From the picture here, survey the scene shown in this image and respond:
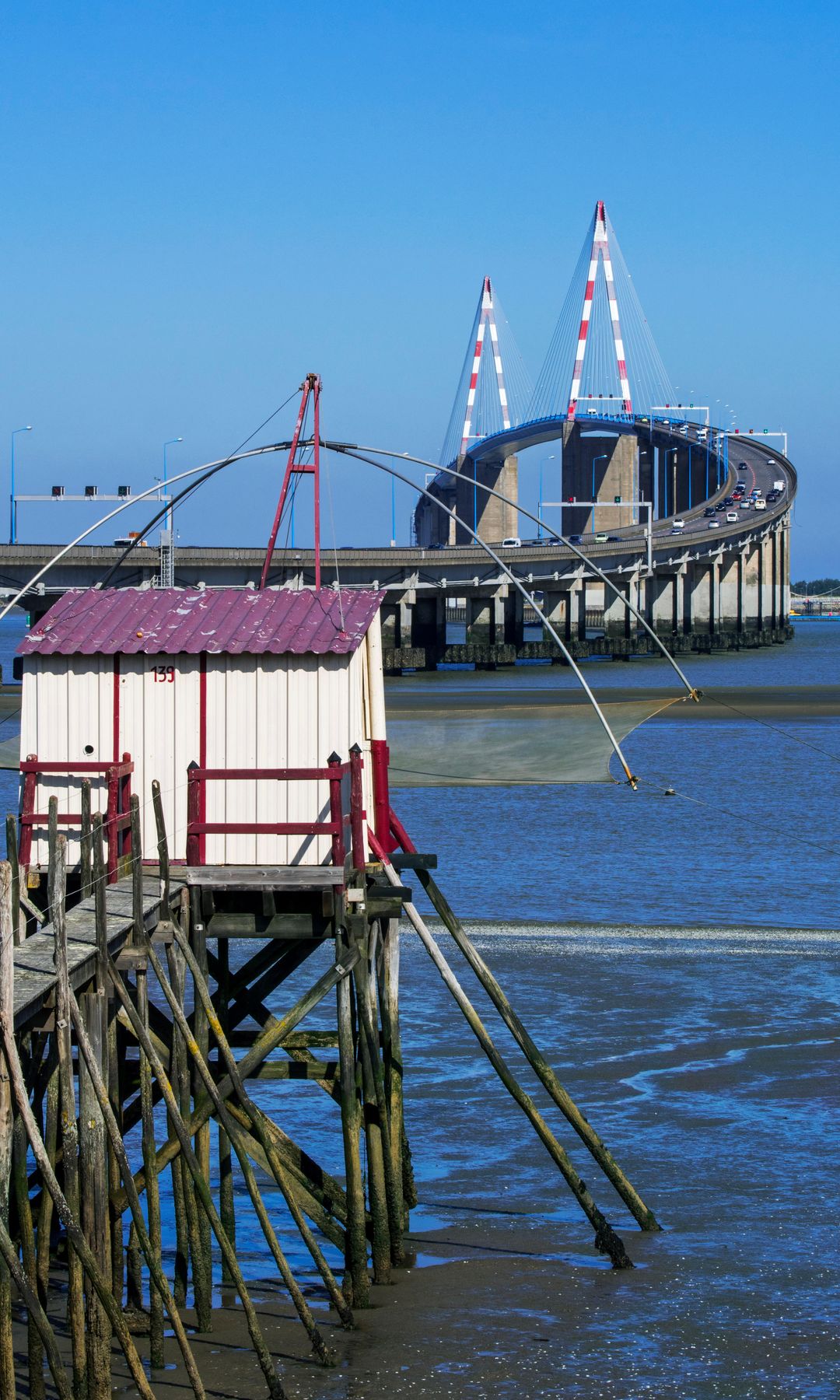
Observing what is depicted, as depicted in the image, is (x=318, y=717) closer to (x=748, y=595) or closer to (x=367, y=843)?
(x=367, y=843)

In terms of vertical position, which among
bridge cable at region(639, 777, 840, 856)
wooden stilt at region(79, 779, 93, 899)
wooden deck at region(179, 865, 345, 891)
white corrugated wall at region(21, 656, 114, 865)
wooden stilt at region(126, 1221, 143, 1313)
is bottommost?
bridge cable at region(639, 777, 840, 856)

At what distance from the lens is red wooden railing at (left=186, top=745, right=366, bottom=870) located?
49.3 ft

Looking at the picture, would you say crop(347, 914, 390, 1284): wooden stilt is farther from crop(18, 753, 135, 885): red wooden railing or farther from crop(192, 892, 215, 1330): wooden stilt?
crop(18, 753, 135, 885): red wooden railing

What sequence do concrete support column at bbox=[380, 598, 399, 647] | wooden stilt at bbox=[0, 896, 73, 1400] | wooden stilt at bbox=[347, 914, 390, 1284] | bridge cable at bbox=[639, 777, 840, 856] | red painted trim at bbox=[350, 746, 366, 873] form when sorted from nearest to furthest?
wooden stilt at bbox=[0, 896, 73, 1400]
wooden stilt at bbox=[347, 914, 390, 1284]
red painted trim at bbox=[350, 746, 366, 873]
bridge cable at bbox=[639, 777, 840, 856]
concrete support column at bbox=[380, 598, 399, 647]

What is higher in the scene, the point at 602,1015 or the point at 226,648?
the point at 226,648

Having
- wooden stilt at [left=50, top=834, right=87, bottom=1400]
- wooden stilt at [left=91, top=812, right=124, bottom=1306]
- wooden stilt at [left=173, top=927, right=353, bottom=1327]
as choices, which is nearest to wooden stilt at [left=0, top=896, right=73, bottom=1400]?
wooden stilt at [left=50, top=834, right=87, bottom=1400]

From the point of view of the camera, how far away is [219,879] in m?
14.7

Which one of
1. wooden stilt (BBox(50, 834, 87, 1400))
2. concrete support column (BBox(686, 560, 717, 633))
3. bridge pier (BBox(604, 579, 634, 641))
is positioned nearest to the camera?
wooden stilt (BBox(50, 834, 87, 1400))

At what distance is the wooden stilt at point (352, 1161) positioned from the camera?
14266 millimetres

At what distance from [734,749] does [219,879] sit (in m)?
58.4

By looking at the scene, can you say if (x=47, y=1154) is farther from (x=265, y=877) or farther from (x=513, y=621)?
(x=513, y=621)

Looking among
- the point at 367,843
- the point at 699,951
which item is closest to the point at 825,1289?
the point at 367,843

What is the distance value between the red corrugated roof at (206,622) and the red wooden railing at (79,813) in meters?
1.05

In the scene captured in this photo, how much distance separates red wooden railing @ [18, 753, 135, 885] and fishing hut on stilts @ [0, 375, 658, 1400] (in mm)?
23
